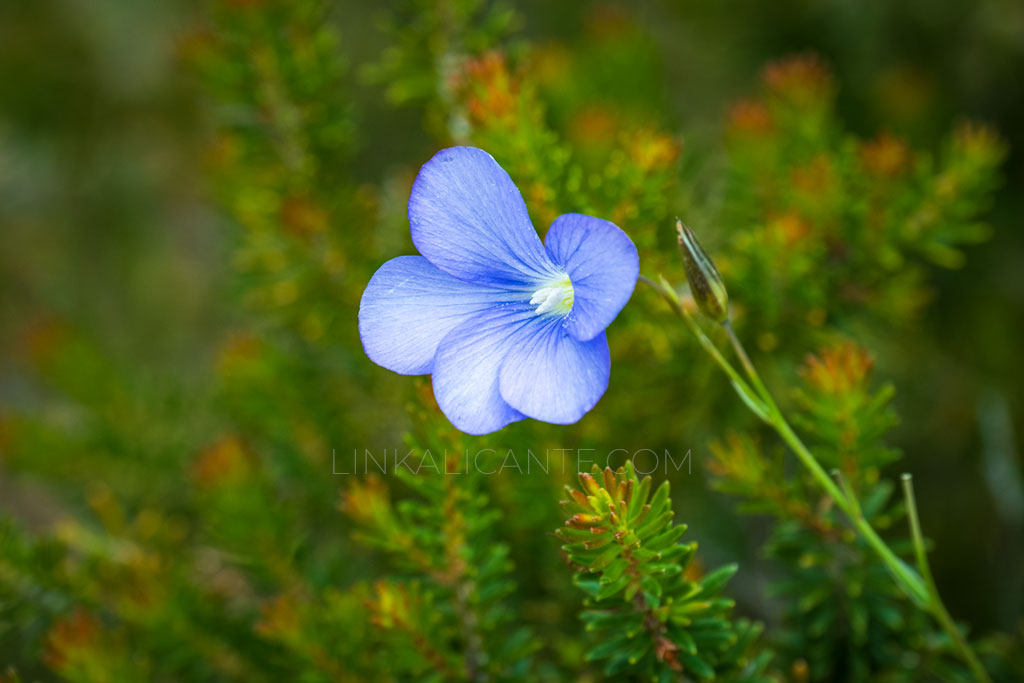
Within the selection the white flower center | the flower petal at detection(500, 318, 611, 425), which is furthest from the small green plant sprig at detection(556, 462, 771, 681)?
the white flower center

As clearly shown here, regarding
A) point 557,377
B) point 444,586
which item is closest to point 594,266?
point 557,377

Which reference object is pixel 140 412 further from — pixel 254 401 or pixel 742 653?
pixel 742 653

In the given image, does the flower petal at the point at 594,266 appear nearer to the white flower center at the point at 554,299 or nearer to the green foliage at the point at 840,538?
the white flower center at the point at 554,299

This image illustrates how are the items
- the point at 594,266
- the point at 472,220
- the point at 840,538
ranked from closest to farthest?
the point at 594,266 → the point at 472,220 → the point at 840,538

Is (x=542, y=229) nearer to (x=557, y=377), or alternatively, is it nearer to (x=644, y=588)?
(x=557, y=377)

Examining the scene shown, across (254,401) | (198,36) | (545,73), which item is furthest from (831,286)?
(198,36)

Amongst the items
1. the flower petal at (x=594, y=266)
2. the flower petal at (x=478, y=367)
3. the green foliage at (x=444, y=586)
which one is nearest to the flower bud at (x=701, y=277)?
the flower petal at (x=594, y=266)
